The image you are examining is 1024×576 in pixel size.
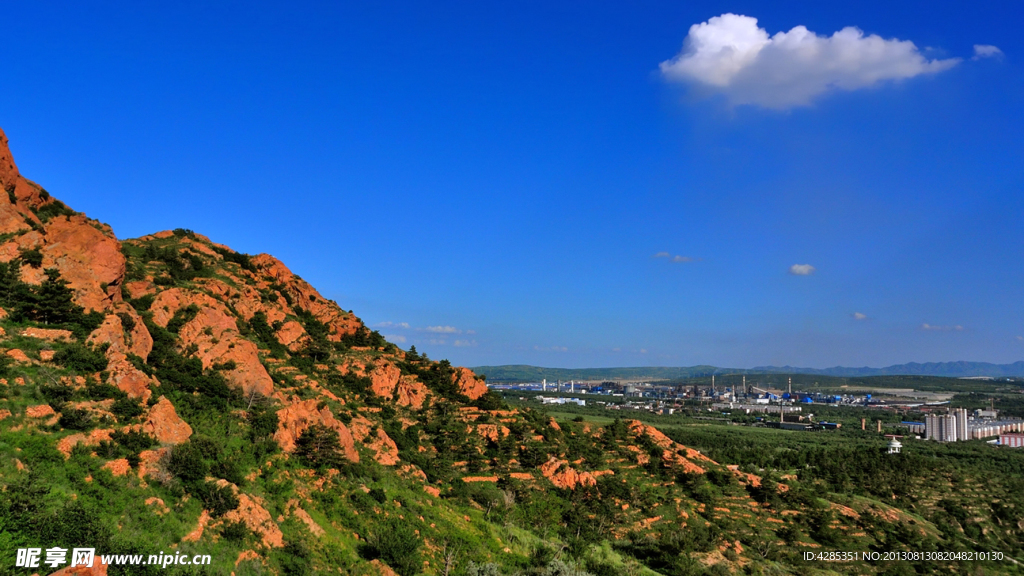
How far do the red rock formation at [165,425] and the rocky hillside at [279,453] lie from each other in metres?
0.09

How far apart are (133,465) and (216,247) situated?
4056 centimetres

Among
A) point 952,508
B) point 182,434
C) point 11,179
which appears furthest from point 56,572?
point 952,508

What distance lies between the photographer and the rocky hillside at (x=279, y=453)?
23.6 m

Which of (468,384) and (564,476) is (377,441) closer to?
(564,476)

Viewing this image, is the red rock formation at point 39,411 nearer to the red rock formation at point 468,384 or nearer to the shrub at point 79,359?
the shrub at point 79,359

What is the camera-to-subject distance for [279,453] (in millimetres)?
32688

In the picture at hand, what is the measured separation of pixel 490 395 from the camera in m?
64.6

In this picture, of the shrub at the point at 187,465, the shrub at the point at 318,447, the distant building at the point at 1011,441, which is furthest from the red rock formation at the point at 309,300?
the distant building at the point at 1011,441

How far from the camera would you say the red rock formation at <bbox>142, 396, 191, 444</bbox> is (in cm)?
Answer: 2733

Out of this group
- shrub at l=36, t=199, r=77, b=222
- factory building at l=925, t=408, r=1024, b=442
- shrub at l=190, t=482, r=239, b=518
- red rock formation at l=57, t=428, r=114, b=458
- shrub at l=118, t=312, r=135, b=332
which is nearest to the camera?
red rock formation at l=57, t=428, r=114, b=458

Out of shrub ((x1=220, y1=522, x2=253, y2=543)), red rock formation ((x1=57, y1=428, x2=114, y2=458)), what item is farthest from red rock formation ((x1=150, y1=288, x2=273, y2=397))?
shrub ((x1=220, y1=522, x2=253, y2=543))

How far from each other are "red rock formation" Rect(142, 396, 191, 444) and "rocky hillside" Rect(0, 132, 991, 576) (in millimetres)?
90

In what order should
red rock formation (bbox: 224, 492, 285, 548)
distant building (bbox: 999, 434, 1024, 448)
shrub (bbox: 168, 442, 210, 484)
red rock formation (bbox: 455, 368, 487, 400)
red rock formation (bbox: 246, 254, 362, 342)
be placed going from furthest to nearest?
distant building (bbox: 999, 434, 1024, 448) → red rock formation (bbox: 455, 368, 487, 400) → red rock formation (bbox: 246, 254, 362, 342) → shrub (bbox: 168, 442, 210, 484) → red rock formation (bbox: 224, 492, 285, 548)

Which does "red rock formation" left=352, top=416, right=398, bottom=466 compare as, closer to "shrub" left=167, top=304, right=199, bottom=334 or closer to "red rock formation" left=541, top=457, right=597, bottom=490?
"shrub" left=167, top=304, right=199, bottom=334
